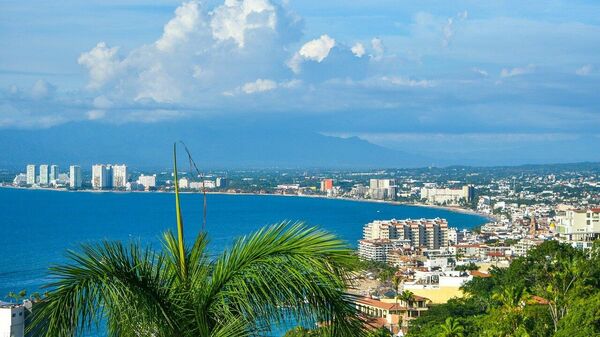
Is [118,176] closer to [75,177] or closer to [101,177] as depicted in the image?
[101,177]

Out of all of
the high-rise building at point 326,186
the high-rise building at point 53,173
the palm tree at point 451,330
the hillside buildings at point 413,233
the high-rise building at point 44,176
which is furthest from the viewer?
the high-rise building at point 53,173

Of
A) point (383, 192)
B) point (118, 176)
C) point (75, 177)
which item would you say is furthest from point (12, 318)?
point (118, 176)

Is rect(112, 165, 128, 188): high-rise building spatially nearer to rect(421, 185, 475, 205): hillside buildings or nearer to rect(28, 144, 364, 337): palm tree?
rect(421, 185, 475, 205): hillside buildings

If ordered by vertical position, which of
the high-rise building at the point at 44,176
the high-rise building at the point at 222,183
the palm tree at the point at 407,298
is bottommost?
the palm tree at the point at 407,298

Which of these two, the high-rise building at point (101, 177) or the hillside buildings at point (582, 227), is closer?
the hillside buildings at point (582, 227)

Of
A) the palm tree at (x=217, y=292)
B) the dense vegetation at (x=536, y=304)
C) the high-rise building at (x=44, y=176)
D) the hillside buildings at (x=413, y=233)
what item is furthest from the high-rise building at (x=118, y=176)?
the palm tree at (x=217, y=292)

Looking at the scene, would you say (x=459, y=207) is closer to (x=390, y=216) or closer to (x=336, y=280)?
(x=390, y=216)

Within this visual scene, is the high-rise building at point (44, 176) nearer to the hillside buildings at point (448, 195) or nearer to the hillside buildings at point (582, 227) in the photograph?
the hillside buildings at point (448, 195)
